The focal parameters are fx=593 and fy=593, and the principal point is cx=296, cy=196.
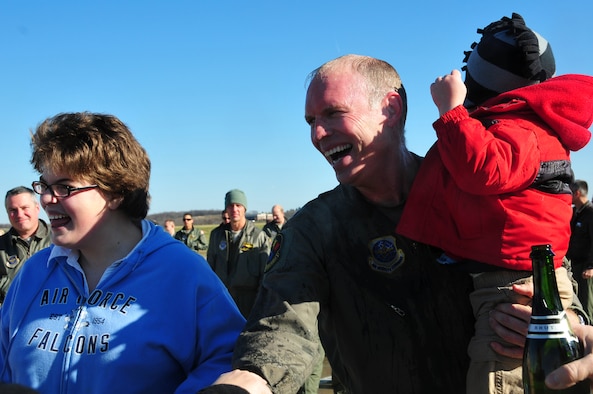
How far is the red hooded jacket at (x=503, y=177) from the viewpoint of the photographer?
2.02 m

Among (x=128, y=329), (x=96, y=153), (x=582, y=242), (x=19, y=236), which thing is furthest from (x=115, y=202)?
(x=582, y=242)

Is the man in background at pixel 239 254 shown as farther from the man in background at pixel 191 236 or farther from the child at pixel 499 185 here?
the child at pixel 499 185

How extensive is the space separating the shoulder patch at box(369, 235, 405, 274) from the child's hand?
0.56 metres

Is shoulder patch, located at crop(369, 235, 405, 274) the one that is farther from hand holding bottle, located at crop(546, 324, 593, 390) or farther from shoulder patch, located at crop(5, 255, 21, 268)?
shoulder patch, located at crop(5, 255, 21, 268)

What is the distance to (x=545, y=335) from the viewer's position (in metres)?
1.76

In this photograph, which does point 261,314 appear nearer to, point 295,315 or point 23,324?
point 295,315

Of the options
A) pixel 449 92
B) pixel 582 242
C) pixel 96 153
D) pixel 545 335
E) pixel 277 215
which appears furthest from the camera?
pixel 277 215

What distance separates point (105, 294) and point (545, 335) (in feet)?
5.75

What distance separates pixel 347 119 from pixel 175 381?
131 centimetres

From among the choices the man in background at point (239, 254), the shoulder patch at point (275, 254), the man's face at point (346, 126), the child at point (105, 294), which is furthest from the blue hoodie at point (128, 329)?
the man in background at point (239, 254)

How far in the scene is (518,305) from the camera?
6.58 ft

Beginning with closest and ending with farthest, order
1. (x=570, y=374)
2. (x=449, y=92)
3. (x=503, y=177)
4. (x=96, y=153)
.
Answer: (x=570, y=374), (x=503, y=177), (x=449, y=92), (x=96, y=153)

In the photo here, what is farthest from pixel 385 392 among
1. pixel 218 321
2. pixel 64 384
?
pixel 64 384

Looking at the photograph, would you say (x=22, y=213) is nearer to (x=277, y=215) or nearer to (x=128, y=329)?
(x=128, y=329)
